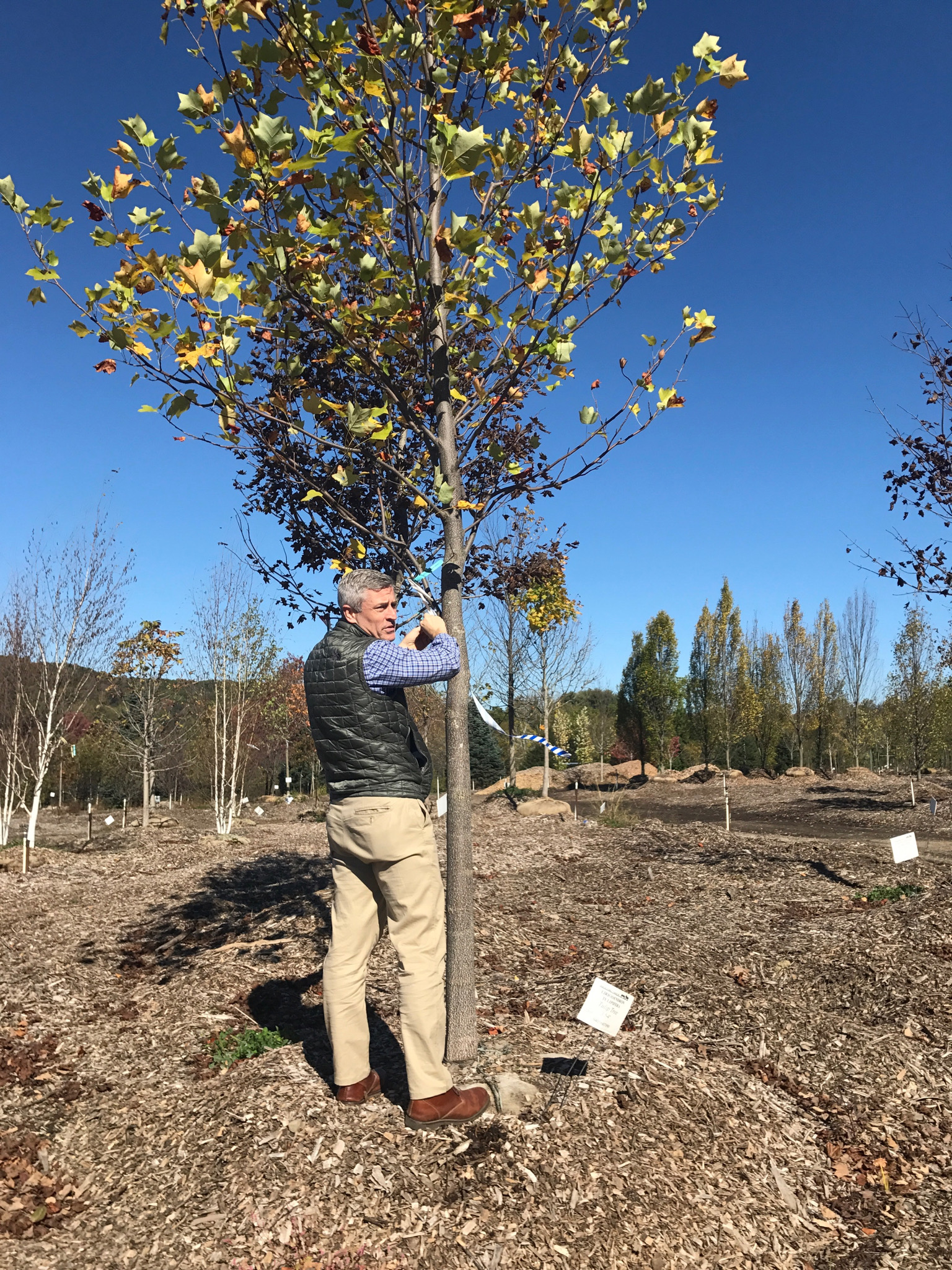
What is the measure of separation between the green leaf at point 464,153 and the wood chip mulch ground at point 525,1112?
135 inches

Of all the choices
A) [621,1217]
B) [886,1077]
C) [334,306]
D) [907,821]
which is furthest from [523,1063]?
[907,821]

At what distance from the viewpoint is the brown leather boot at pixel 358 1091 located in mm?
3131

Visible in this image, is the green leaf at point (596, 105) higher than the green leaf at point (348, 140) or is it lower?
higher

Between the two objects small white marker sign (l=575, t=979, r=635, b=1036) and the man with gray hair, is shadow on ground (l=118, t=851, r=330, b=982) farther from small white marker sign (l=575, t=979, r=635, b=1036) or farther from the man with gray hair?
small white marker sign (l=575, t=979, r=635, b=1036)

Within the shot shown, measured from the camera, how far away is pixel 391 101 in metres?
3.07

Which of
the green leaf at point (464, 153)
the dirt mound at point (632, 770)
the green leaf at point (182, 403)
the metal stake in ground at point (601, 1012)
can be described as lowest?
the dirt mound at point (632, 770)

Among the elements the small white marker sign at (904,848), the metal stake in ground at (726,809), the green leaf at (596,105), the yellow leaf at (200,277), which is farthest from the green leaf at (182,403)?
the metal stake in ground at (726,809)

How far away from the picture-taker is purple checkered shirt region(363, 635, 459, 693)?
3.01 m

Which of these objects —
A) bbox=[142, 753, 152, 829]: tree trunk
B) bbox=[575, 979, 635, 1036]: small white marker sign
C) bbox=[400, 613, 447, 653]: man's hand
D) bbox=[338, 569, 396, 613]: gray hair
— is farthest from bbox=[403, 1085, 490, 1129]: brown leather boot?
bbox=[142, 753, 152, 829]: tree trunk

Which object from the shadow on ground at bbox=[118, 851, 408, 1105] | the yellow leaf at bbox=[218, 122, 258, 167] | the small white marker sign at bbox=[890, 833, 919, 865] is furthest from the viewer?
the small white marker sign at bbox=[890, 833, 919, 865]

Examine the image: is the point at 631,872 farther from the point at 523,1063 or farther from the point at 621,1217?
the point at 621,1217

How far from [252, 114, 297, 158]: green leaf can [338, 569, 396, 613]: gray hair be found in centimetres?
149

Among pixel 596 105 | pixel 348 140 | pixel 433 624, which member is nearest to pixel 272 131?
pixel 348 140

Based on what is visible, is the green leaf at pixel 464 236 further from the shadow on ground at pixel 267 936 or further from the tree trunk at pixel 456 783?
the shadow on ground at pixel 267 936
